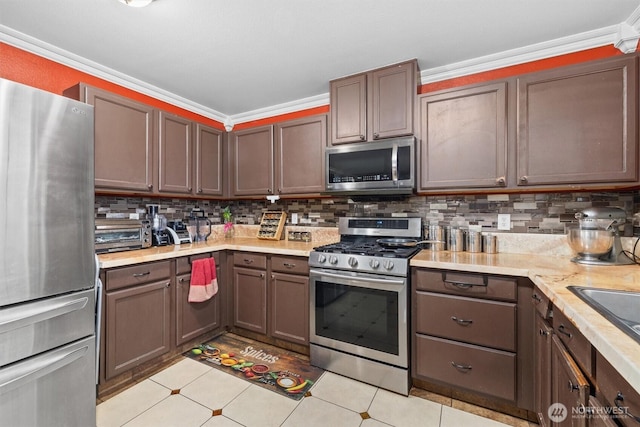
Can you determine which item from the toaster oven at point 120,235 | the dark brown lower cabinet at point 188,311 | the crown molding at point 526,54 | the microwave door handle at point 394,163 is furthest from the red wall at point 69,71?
the dark brown lower cabinet at point 188,311

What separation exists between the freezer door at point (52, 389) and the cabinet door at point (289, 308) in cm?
127

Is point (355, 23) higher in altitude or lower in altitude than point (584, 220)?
higher

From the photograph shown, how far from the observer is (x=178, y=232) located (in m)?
2.76

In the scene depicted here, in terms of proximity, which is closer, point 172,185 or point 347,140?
point 347,140

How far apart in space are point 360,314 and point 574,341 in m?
1.23

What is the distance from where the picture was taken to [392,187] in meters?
2.22

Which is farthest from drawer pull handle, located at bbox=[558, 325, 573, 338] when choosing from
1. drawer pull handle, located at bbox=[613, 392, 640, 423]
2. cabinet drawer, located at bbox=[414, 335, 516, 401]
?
cabinet drawer, located at bbox=[414, 335, 516, 401]

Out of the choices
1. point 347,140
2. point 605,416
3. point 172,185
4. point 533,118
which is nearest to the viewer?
point 605,416

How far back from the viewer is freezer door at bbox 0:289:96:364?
1.22 metres

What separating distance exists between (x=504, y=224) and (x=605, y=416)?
5.19 feet

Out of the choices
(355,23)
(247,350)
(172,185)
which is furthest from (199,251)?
(355,23)

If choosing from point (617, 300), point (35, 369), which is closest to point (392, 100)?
point (617, 300)

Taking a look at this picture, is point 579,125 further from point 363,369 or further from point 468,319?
point 363,369

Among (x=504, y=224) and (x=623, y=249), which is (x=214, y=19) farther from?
(x=623, y=249)
